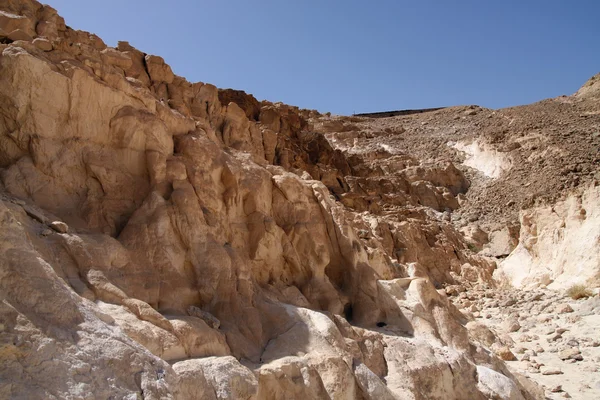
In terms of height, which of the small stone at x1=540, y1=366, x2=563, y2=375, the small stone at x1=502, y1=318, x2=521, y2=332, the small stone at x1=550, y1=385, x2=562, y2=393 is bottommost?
the small stone at x1=550, y1=385, x2=562, y2=393

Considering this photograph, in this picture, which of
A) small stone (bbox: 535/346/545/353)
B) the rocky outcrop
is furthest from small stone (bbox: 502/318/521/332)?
the rocky outcrop

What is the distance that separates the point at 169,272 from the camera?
6746 millimetres

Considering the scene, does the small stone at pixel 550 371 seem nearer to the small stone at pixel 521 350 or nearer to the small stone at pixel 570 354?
the small stone at pixel 570 354

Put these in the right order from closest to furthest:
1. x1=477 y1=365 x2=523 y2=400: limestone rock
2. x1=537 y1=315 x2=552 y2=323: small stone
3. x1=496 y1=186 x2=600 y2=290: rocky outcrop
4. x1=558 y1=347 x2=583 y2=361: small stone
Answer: x1=477 y1=365 x2=523 y2=400: limestone rock → x1=558 y1=347 x2=583 y2=361: small stone → x1=537 y1=315 x2=552 y2=323: small stone → x1=496 y1=186 x2=600 y2=290: rocky outcrop

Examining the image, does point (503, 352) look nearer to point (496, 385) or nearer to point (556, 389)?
point (556, 389)

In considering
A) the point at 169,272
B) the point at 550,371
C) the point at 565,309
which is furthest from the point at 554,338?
the point at 169,272

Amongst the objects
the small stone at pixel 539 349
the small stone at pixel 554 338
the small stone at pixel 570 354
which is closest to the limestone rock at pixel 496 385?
the small stone at pixel 570 354

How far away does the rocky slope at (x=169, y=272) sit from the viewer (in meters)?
4.51

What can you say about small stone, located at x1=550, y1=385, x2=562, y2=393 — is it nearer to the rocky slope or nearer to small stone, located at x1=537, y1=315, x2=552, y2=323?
the rocky slope

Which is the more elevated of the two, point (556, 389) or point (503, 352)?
point (503, 352)

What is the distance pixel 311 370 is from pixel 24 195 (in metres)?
4.14

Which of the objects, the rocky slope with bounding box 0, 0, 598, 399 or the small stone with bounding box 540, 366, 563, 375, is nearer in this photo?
the rocky slope with bounding box 0, 0, 598, 399

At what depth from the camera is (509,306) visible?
1852 centimetres

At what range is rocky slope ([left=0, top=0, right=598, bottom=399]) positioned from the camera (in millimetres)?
Result: 4512
